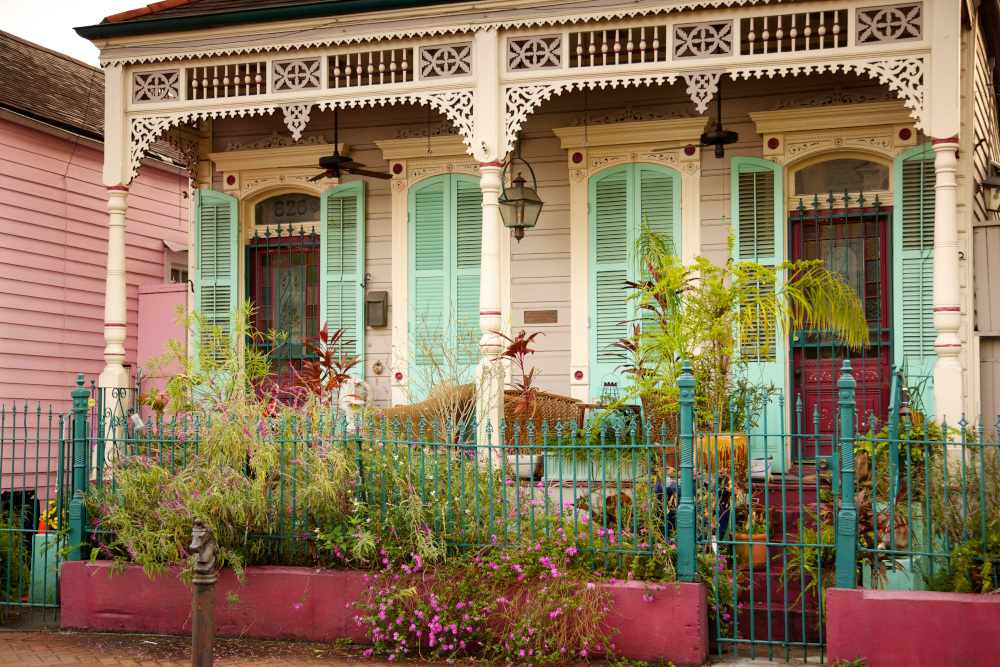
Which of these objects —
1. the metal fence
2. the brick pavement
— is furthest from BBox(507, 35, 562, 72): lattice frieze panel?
the brick pavement

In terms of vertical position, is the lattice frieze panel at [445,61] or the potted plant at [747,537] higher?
the lattice frieze panel at [445,61]

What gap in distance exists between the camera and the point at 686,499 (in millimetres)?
6207

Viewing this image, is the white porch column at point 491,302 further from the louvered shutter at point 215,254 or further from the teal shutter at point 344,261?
the louvered shutter at point 215,254

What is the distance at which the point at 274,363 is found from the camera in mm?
11383

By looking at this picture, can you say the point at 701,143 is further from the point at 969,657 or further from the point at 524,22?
the point at 969,657

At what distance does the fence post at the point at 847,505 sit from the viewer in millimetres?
5902

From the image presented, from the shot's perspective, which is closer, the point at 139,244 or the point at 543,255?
the point at 543,255

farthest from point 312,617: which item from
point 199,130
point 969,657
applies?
point 199,130

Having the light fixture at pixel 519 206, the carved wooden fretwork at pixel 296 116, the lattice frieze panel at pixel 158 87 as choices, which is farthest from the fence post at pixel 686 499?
the lattice frieze panel at pixel 158 87

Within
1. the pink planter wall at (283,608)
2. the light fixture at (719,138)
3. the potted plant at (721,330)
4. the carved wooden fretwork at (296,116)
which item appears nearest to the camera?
the pink planter wall at (283,608)

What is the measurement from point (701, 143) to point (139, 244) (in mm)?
8136

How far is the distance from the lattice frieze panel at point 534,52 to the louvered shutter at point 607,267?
1782 mm

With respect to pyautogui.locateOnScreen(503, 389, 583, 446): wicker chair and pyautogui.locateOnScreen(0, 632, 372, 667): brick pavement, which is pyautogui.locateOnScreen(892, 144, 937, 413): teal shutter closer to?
pyautogui.locateOnScreen(503, 389, 583, 446): wicker chair

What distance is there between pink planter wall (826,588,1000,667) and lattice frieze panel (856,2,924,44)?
4.73 metres
